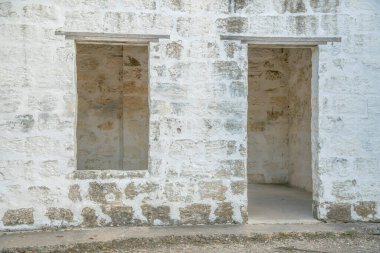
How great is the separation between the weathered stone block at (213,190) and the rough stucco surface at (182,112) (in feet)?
0.04

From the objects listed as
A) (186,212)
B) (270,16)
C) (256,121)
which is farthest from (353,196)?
(256,121)

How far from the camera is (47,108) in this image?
5.07 m

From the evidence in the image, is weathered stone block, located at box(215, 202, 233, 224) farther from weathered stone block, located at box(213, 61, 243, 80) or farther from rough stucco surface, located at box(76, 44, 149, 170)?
rough stucco surface, located at box(76, 44, 149, 170)

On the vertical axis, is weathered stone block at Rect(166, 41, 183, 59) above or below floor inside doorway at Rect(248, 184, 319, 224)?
above

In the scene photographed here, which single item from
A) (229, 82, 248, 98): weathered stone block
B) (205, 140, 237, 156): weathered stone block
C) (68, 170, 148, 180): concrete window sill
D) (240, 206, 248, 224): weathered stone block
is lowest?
(240, 206, 248, 224): weathered stone block

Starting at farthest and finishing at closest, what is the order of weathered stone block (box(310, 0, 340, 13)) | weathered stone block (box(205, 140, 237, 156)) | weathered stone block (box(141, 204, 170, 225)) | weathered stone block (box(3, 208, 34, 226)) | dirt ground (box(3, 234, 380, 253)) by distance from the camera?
1. weathered stone block (box(310, 0, 340, 13))
2. weathered stone block (box(205, 140, 237, 156))
3. weathered stone block (box(141, 204, 170, 225))
4. weathered stone block (box(3, 208, 34, 226))
5. dirt ground (box(3, 234, 380, 253))

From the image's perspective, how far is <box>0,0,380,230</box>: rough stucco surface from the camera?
5023mm

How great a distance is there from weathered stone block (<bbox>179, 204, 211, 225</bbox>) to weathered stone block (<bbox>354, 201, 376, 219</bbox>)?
1771mm

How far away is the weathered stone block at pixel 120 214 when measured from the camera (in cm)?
513

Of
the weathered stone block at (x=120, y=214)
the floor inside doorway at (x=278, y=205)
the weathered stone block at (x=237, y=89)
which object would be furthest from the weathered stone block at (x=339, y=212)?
the weathered stone block at (x=120, y=214)

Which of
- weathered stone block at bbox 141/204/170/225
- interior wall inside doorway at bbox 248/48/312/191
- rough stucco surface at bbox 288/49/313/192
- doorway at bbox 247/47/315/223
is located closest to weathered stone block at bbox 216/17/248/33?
weathered stone block at bbox 141/204/170/225

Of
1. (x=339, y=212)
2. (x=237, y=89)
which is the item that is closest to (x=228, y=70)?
(x=237, y=89)

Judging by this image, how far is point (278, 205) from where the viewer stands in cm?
654

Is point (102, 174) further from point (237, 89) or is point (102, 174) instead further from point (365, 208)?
point (365, 208)
